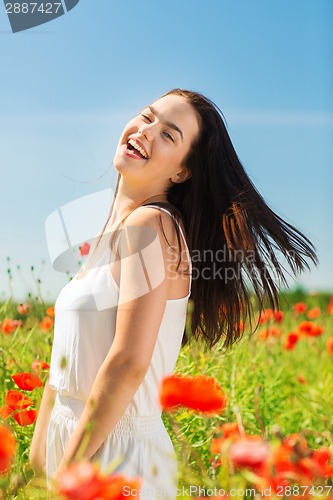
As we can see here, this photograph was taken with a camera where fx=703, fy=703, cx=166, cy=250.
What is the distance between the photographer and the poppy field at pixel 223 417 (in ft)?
2.39

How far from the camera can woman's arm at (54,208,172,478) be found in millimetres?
1293

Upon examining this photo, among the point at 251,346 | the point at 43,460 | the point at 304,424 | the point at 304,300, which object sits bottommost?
the point at 304,300

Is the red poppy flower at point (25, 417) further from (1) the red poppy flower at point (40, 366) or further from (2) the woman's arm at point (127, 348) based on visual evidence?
(1) the red poppy flower at point (40, 366)

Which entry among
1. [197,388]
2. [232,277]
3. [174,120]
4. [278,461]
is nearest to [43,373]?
[232,277]

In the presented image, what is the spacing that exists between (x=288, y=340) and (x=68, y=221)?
1.29m

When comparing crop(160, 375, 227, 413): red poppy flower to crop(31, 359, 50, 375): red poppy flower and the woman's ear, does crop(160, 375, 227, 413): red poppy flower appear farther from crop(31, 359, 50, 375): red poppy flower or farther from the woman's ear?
crop(31, 359, 50, 375): red poppy flower

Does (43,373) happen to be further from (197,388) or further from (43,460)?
(197,388)

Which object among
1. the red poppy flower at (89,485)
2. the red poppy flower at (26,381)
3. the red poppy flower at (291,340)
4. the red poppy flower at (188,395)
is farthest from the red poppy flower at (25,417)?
the red poppy flower at (291,340)

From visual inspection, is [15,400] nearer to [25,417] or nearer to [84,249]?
[25,417]

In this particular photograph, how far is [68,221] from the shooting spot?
202cm

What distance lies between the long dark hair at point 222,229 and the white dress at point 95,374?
0.54 ft

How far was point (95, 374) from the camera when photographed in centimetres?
142

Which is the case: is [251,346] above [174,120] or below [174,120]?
below

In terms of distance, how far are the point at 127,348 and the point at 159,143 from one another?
0.51 meters
